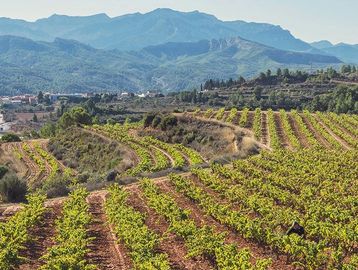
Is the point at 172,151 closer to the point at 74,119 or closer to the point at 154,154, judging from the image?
the point at 154,154

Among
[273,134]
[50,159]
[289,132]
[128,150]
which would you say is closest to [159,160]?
[128,150]

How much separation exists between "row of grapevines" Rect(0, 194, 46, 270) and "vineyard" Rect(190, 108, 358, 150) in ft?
110

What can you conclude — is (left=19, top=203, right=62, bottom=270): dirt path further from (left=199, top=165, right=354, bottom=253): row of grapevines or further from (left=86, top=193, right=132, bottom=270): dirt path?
(left=199, top=165, right=354, bottom=253): row of grapevines

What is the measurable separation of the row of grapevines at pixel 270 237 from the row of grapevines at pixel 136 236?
4167mm

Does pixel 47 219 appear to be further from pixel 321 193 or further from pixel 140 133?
pixel 140 133

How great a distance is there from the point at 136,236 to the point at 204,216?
740 cm

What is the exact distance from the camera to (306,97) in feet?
462

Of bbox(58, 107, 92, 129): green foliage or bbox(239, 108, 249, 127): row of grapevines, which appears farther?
bbox(58, 107, 92, 129): green foliage

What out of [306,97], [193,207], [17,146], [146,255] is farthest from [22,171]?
[306,97]

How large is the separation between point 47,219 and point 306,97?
392 ft

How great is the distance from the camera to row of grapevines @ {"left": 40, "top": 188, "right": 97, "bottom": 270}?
20016 mm

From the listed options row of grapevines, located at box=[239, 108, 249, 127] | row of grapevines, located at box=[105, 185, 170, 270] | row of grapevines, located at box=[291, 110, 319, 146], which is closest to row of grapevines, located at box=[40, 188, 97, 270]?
row of grapevines, located at box=[105, 185, 170, 270]

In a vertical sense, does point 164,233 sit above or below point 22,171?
above

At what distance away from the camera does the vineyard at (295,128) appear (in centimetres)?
6116
